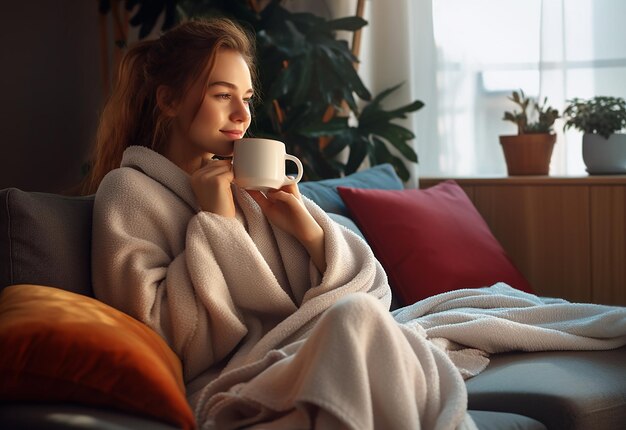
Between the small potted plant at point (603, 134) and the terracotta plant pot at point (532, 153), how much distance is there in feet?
0.40

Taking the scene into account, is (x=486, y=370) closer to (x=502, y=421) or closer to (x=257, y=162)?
(x=502, y=421)

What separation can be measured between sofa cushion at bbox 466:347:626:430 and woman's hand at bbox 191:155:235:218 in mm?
570

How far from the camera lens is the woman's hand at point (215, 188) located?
173cm

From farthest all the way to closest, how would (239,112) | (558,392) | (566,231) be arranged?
(566,231)
(239,112)
(558,392)

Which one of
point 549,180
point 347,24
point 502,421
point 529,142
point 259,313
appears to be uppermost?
point 347,24

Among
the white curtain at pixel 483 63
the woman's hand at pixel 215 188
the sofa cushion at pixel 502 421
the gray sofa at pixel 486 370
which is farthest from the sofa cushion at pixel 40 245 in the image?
the white curtain at pixel 483 63

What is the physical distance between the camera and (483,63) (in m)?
3.60

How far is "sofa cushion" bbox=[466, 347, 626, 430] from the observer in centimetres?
160

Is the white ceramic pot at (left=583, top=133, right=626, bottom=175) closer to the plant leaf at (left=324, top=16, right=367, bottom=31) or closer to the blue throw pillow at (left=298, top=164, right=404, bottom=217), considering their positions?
the blue throw pillow at (left=298, top=164, right=404, bottom=217)

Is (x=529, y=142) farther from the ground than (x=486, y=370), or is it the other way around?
(x=529, y=142)

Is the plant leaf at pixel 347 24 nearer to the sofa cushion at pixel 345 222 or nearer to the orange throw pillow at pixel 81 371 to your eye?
the sofa cushion at pixel 345 222

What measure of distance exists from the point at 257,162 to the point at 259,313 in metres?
0.29

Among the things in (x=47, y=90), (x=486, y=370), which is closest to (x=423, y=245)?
(x=486, y=370)

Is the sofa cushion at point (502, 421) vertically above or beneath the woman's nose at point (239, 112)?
beneath
